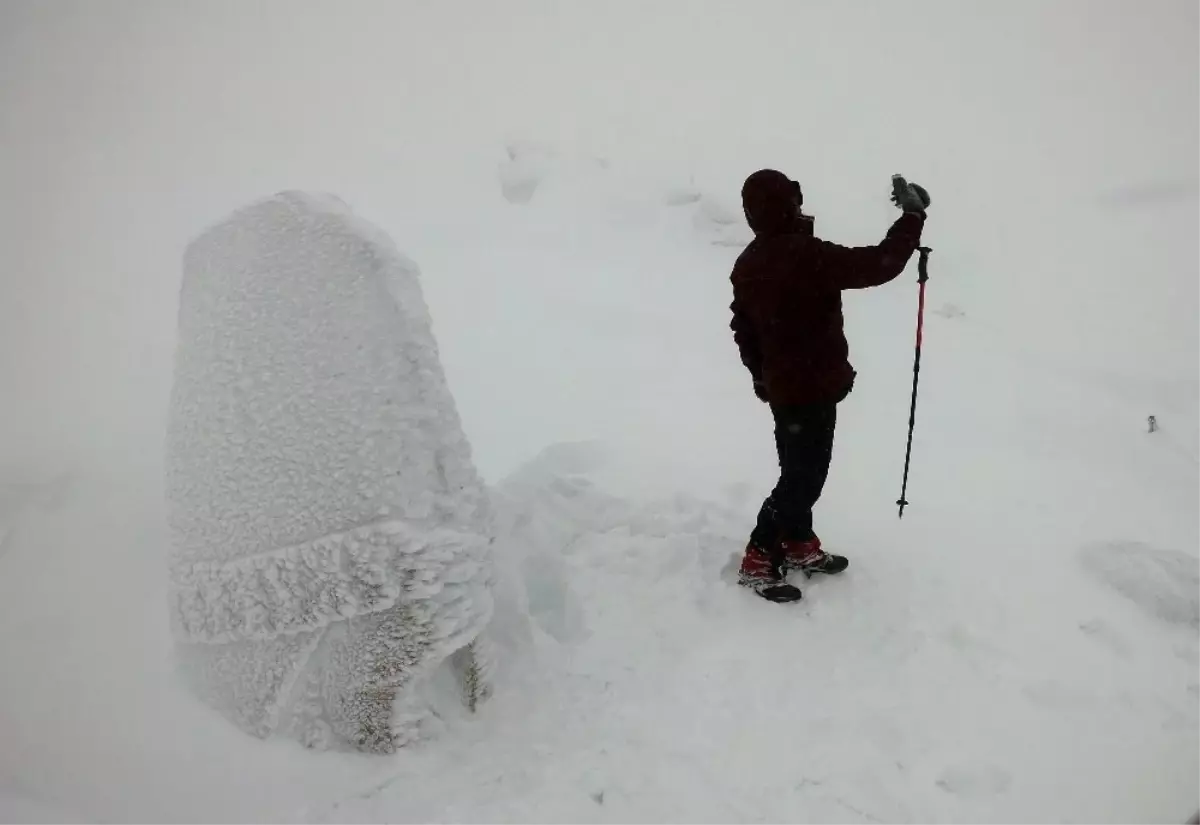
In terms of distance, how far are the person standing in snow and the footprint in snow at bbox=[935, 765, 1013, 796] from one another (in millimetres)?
1100

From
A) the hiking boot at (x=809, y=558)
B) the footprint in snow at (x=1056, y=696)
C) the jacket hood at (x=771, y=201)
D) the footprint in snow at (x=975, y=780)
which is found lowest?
the footprint in snow at (x=975, y=780)

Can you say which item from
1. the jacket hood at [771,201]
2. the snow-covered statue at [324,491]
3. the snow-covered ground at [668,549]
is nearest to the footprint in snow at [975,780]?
the snow-covered ground at [668,549]


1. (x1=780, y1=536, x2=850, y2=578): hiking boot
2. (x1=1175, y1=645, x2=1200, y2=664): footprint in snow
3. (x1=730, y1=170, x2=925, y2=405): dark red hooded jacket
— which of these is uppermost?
(x1=730, y1=170, x2=925, y2=405): dark red hooded jacket

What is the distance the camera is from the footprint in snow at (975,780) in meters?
2.66

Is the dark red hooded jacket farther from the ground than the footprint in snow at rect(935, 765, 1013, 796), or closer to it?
farther from the ground

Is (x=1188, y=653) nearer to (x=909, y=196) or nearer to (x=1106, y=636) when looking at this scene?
(x=1106, y=636)

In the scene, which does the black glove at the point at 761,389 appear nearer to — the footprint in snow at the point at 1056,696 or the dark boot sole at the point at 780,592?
the dark boot sole at the point at 780,592

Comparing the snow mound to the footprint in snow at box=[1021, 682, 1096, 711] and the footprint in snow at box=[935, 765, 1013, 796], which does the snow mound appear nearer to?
the footprint in snow at box=[1021, 682, 1096, 711]

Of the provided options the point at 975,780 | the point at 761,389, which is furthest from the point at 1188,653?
the point at 761,389

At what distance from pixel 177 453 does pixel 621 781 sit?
7.09 feet

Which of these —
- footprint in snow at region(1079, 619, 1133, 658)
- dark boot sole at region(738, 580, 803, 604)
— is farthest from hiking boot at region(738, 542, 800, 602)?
footprint in snow at region(1079, 619, 1133, 658)

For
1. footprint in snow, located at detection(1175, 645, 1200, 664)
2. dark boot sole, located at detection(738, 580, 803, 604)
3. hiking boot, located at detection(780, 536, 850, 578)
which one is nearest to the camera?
footprint in snow, located at detection(1175, 645, 1200, 664)

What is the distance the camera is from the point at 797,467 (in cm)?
364

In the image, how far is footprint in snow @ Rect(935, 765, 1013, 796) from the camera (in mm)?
2660
